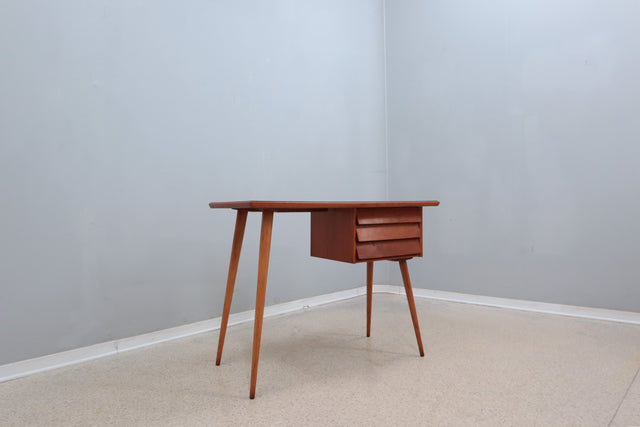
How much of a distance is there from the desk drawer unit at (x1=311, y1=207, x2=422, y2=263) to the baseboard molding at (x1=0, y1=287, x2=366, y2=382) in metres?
0.77

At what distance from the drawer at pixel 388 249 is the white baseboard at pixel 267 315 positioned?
3.25 ft

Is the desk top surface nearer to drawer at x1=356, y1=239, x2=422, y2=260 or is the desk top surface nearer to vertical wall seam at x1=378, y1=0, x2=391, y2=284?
drawer at x1=356, y1=239, x2=422, y2=260

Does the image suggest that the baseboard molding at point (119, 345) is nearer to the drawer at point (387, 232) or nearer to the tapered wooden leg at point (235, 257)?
the tapered wooden leg at point (235, 257)

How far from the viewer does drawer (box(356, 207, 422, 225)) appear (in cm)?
138

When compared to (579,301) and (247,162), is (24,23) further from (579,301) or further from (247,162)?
(579,301)

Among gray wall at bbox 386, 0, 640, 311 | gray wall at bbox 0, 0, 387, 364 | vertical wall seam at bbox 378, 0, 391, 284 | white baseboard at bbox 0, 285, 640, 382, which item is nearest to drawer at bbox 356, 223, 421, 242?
gray wall at bbox 0, 0, 387, 364

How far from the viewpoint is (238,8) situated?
2115 millimetres

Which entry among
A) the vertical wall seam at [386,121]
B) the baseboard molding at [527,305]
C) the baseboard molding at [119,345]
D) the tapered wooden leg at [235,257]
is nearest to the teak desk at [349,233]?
the tapered wooden leg at [235,257]

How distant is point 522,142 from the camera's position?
2.34 meters

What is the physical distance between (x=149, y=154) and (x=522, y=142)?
2017mm

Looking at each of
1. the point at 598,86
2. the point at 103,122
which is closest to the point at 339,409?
the point at 103,122

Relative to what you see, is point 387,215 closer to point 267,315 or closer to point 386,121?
point 267,315

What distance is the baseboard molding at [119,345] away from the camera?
4.71 ft

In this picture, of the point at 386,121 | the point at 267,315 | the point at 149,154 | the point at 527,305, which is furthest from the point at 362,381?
the point at 386,121
